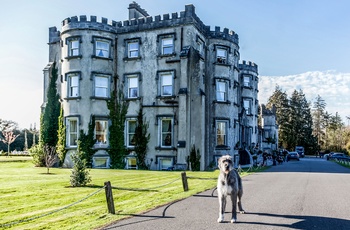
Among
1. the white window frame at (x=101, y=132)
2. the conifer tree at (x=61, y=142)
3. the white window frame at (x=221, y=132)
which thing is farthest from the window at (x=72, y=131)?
the white window frame at (x=221, y=132)

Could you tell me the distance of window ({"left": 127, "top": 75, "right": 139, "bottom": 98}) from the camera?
28.4 m

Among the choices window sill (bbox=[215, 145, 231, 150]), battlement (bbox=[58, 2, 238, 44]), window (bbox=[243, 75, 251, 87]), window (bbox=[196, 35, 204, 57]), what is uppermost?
battlement (bbox=[58, 2, 238, 44])

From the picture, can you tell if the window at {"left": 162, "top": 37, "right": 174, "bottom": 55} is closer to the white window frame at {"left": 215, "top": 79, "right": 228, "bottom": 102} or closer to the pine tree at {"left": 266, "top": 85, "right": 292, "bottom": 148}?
the white window frame at {"left": 215, "top": 79, "right": 228, "bottom": 102}

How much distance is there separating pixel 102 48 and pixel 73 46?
2533mm

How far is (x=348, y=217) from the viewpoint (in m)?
8.97

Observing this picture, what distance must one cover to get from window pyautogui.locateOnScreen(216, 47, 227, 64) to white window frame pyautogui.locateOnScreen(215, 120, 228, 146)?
18.8 feet

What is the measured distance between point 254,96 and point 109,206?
38691 millimetres

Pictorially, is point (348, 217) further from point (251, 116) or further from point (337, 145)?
point (337, 145)

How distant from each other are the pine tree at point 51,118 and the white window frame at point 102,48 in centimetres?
536

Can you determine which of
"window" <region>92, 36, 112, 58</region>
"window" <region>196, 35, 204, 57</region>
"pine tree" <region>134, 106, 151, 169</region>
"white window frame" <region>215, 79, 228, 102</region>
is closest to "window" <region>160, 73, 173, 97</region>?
"pine tree" <region>134, 106, 151, 169</region>

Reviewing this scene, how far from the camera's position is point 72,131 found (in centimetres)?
2775

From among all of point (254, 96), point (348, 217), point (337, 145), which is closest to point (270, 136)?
point (254, 96)

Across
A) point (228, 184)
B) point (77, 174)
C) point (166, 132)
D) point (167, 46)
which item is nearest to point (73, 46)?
point (167, 46)

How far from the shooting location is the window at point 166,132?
1067 inches
